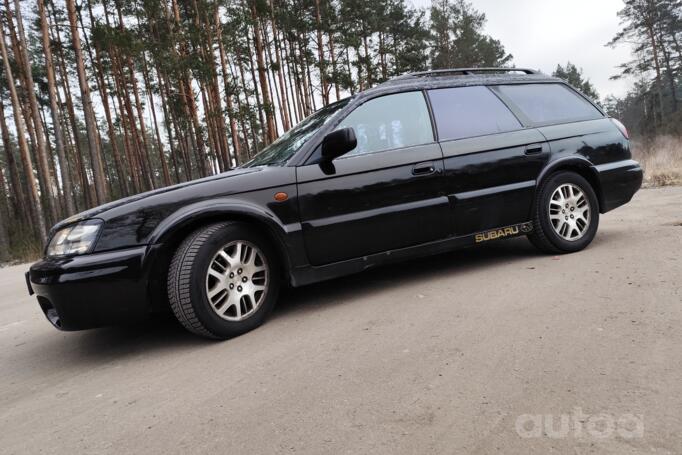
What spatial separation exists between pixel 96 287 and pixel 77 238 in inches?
13.0

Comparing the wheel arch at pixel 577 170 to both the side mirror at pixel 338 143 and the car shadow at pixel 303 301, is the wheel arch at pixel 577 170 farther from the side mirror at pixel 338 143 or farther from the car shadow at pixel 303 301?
the side mirror at pixel 338 143

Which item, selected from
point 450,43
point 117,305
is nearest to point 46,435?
point 117,305

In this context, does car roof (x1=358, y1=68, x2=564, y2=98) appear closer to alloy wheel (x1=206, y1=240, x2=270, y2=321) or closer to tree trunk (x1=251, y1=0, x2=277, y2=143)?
alloy wheel (x1=206, y1=240, x2=270, y2=321)

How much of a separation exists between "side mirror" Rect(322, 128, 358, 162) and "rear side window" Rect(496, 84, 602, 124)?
1826mm

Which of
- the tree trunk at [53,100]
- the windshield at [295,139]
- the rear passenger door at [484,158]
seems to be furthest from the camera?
the tree trunk at [53,100]

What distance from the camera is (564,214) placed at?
12.4 ft

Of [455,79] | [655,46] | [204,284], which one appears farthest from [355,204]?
[655,46]

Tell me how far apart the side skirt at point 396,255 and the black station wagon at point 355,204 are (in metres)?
0.01

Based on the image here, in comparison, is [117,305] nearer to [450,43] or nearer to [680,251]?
[680,251]

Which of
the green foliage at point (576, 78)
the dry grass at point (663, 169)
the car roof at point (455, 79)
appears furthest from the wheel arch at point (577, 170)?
the green foliage at point (576, 78)

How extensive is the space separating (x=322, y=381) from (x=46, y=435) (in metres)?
1.18

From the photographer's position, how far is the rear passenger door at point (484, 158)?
135 inches

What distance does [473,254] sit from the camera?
4.27m

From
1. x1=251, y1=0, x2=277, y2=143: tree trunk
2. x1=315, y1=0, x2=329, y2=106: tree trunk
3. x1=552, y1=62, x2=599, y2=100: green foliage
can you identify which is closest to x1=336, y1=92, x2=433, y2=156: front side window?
x1=251, y1=0, x2=277, y2=143: tree trunk
